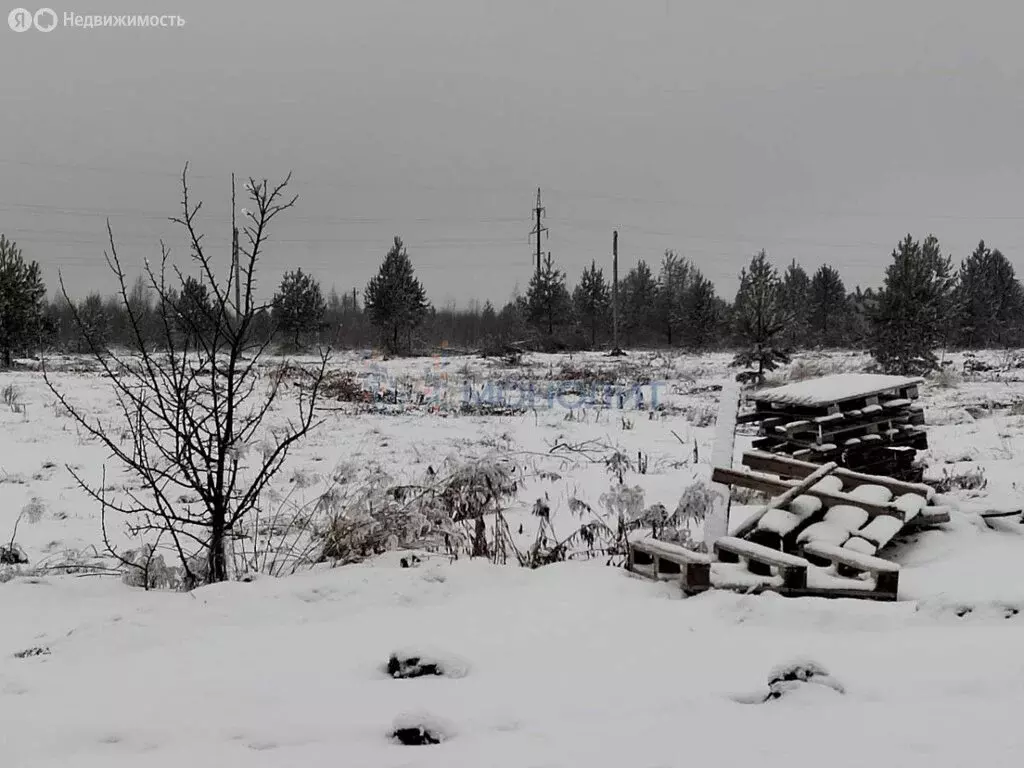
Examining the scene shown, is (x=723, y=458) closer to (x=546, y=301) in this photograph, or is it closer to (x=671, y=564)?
(x=671, y=564)

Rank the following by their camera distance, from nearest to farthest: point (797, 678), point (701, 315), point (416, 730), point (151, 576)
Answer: point (416, 730)
point (797, 678)
point (151, 576)
point (701, 315)

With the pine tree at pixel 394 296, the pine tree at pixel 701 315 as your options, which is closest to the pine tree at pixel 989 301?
the pine tree at pixel 701 315

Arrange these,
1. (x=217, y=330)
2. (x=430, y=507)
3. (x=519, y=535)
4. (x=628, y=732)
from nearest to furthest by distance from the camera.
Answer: (x=628, y=732), (x=217, y=330), (x=430, y=507), (x=519, y=535)

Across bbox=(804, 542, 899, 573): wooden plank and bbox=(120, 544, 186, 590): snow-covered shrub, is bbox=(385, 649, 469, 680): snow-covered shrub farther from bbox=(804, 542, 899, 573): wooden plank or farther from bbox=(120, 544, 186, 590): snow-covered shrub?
bbox=(804, 542, 899, 573): wooden plank

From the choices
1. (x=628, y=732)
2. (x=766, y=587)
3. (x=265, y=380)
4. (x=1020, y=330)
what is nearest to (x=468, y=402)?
(x=265, y=380)

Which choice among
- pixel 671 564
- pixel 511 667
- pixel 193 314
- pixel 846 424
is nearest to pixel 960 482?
pixel 846 424

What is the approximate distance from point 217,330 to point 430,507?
5.98 feet

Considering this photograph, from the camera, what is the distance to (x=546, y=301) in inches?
1703

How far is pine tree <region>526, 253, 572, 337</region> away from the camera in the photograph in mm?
43250

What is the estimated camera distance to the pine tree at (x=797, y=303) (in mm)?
40562

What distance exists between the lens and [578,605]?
3117 millimetres

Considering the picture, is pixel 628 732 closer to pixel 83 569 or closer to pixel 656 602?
pixel 656 602

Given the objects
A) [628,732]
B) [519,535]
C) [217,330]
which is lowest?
[519,535]

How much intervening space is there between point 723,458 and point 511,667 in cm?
414
